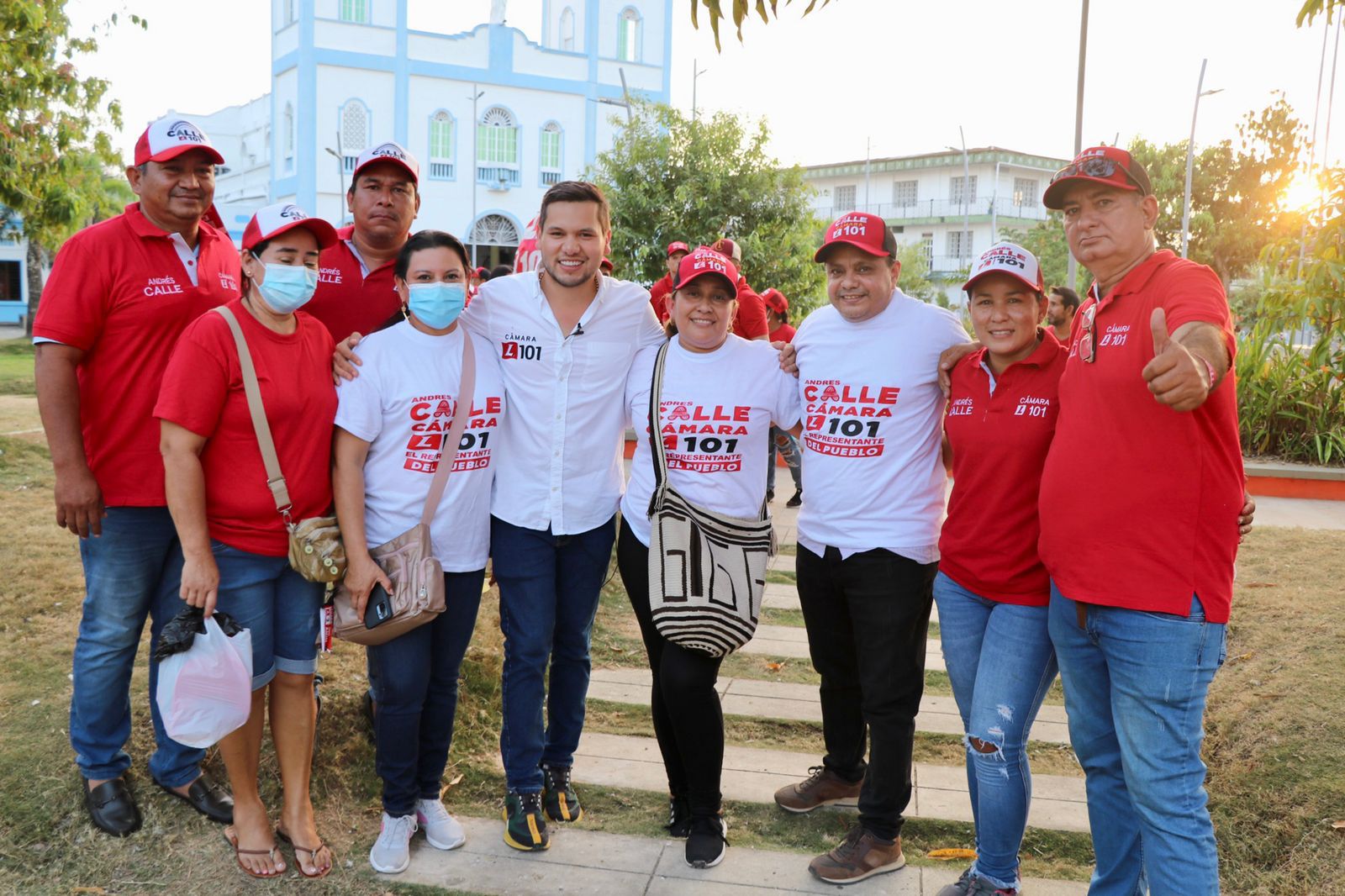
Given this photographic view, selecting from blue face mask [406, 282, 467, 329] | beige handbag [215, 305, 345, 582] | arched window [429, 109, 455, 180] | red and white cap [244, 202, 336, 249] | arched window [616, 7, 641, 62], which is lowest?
beige handbag [215, 305, 345, 582]

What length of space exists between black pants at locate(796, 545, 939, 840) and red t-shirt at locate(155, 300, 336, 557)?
168 centimetres

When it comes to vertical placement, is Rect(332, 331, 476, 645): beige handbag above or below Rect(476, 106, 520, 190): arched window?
below

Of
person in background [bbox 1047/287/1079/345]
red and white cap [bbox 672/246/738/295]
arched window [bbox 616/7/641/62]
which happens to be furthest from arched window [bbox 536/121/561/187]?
red and white cap [bbox 672/246/738/295]

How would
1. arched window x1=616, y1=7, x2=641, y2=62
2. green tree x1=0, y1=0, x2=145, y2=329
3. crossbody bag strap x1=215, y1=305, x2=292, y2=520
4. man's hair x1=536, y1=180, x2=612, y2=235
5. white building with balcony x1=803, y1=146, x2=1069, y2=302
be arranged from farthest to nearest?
white building with balcony x1=803, y1=146, x2=1069, y2=302 → arched window x1=616, y1=7, x2=641, y2=62 → green tree x1=0, y1=0, x2=145, y2=329 → man's hair x1=536, y1=180, x2=612, y2=235 → crossbody bag strap x1=215, y1=305, x2=292, y2=520

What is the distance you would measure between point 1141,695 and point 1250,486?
8.78 meters

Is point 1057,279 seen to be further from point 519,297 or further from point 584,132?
point 519,297

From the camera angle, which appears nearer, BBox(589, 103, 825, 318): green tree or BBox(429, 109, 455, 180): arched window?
BBox(589, 103, 825, 318): green tree

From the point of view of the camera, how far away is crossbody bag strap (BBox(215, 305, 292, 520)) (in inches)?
124

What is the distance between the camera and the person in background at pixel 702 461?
3490mm

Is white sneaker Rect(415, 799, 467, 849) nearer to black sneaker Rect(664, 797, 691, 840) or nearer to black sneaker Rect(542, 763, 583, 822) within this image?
black sneaker Rect(542, 763, 583, 822)

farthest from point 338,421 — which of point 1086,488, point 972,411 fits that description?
point 1086,488

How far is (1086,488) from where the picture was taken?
2.69 metres

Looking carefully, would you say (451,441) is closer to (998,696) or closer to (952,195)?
(998,696)

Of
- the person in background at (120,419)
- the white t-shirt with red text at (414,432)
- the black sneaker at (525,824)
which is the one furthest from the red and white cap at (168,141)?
the black sneaker at (525,824)
